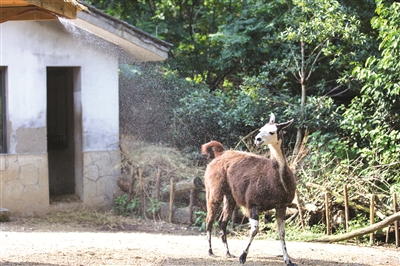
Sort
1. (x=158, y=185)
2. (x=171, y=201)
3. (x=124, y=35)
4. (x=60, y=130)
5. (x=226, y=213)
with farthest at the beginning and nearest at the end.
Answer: (x=60, y=130), (x=124, y=35), (x=158, y=185), (x=171, y=201), (x=226, y=213)

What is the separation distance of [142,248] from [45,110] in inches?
193

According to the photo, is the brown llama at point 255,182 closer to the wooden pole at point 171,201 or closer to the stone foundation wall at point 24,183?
the wooden pole at point 171,201

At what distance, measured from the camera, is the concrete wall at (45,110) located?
1299cm

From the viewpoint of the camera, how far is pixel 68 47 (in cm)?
1347

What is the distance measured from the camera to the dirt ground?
28.0 feet

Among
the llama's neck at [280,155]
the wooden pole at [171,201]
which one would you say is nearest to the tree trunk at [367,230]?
the llama's neck at [280,155]

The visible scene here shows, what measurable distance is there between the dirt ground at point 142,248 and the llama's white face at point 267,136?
167 cm

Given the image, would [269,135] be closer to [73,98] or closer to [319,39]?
[319,39]

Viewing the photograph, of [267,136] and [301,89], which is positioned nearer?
[267,136]

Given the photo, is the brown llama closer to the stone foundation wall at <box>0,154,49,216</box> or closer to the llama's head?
the llama's head

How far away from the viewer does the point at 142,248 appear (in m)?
9.64

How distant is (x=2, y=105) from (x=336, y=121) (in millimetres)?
6895

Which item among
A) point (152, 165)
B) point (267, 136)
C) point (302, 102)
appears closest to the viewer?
point (267, 136)

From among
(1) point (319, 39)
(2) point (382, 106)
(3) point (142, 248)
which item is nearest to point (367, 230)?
(2) point (382, 106)
